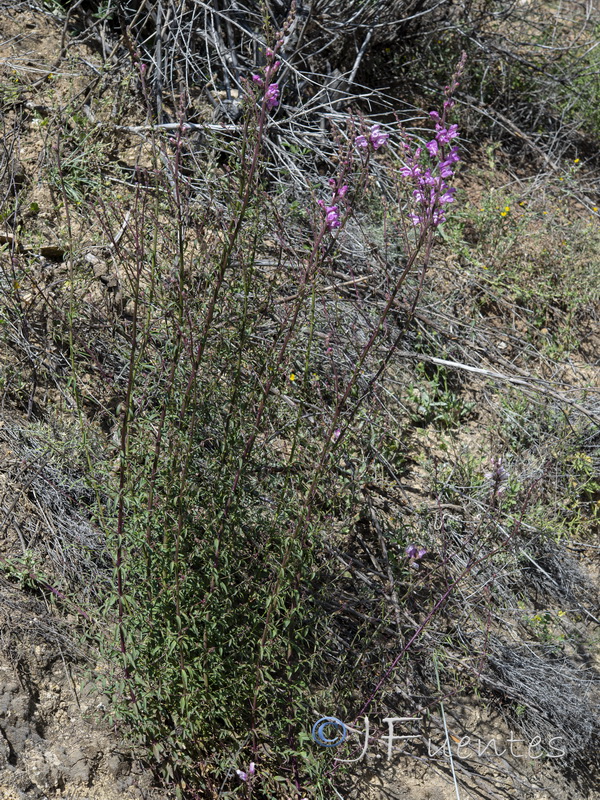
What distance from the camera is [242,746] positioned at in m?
2.61

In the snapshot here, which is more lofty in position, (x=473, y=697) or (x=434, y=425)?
(x=434, y=425)

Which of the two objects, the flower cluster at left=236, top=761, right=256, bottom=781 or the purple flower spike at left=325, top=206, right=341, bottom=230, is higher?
the purple flower spike at left=325, top=206, right=341, bottom=230

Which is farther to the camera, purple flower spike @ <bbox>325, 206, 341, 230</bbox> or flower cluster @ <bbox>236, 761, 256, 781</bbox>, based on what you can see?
flower cluster @ <bbox>236, 761, 256, 781</bbox>

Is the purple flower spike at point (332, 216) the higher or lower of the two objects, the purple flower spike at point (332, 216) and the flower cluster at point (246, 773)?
the higher

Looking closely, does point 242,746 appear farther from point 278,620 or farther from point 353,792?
point 353,792

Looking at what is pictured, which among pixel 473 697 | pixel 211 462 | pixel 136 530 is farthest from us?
pixel 473 697

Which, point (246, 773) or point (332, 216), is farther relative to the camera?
point (246, 773)

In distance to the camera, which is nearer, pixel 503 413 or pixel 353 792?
pixel 353 792

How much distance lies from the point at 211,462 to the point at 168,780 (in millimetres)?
1110

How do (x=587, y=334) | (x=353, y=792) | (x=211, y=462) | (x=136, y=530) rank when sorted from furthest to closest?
1. (x=587, y=334)
2. (x=353, y=792)
3. (x=211, y=462)
4. (x=136, y=530)

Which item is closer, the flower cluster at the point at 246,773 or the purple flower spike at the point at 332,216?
the purple flower spike at the point at 332,216

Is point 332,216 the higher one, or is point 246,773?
point 332,216

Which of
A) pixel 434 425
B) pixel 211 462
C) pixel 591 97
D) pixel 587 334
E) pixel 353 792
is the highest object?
pixel 591 97

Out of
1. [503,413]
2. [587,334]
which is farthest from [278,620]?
[587,334]
